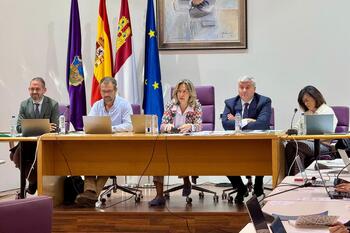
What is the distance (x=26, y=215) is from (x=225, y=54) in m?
5.29

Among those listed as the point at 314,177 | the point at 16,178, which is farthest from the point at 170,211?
the point at 16,178

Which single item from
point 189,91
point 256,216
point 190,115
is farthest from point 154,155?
point 256,216

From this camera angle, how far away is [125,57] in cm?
692

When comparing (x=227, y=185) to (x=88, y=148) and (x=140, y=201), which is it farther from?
(x=88, y=148)

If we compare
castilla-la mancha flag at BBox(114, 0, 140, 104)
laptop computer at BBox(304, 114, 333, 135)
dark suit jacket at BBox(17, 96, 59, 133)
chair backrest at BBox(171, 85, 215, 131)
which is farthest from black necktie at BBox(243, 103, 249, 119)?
dark suit jacket at BBox(17, 96, 59, 133)

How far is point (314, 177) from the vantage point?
10.2 ft

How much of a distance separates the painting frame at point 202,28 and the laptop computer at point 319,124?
7.95 feet

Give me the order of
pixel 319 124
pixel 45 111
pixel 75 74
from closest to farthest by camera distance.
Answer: pixel 319 124 < pixel 45 111 < pixel 75 74

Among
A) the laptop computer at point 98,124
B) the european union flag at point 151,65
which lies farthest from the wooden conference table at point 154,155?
the european union flag at point 151,65

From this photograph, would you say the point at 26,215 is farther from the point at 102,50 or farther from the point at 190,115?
the point at 102,50

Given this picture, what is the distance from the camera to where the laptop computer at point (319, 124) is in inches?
185

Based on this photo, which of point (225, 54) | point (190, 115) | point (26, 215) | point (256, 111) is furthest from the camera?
point (225, 54)

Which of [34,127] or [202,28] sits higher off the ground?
[202,28]

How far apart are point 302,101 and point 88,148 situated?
2.18m
